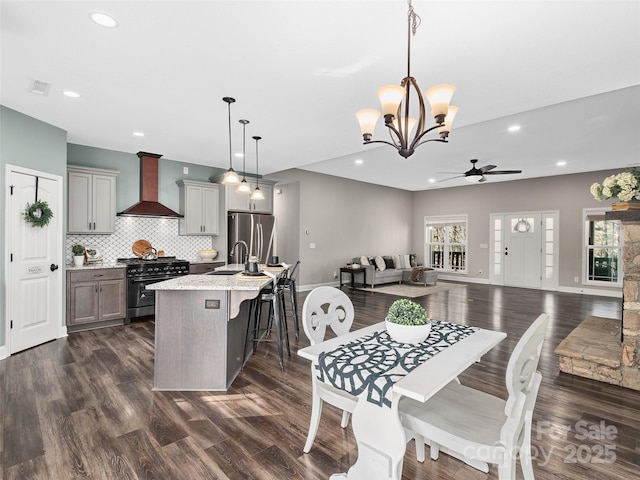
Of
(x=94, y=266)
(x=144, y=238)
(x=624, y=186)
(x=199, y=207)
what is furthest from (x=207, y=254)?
(x=624, y=186)

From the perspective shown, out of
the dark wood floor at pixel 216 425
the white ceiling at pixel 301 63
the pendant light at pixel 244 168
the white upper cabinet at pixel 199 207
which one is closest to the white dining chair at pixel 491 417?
the dark wood floor at pixel 216 425

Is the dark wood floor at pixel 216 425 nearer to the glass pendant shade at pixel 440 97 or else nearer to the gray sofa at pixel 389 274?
the glass pendant shade at pixel 440 97

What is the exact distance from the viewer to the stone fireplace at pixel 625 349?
2.93 m

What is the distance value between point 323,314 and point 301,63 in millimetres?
1975

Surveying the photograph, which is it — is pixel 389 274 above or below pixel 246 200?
below

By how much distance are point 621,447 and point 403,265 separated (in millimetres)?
7591

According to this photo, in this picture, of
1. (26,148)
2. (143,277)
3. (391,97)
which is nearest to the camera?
(391,97)

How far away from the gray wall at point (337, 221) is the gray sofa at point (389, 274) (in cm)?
69

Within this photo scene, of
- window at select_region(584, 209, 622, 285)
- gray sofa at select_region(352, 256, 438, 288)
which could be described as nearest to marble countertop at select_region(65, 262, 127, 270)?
gray sofa at select_region(352, 256, 438, 288)

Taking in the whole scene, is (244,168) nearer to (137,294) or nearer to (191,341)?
(137,294)

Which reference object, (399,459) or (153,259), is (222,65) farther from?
(153,259)

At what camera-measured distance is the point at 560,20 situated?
209cm

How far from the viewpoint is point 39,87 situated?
3.13 metres

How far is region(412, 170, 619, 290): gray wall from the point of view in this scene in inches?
318
